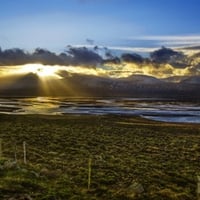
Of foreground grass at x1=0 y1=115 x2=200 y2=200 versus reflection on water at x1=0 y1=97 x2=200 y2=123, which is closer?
foreground grass at x1=0 y1=115 x2=200 y2=200

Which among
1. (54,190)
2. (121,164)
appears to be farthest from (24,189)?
(121,164)

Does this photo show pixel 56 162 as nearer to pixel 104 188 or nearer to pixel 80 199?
pixel 104 188

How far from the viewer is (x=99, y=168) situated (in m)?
23.2

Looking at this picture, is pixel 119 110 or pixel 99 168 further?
pixel 119 110

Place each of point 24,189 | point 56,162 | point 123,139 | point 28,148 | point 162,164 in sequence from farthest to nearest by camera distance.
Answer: point 123,139, point 28,148, point 162,164, point 56,162, point 24,189

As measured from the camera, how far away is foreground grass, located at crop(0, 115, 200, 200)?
16609 mm

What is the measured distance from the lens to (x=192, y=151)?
32.7 meters

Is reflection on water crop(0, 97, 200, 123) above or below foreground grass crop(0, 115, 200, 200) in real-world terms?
below

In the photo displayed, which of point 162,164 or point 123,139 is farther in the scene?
point 123,139

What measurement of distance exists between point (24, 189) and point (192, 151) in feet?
66.3

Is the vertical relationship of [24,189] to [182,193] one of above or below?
above

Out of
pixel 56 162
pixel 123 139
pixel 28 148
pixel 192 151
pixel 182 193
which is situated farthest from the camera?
pixel 123 139

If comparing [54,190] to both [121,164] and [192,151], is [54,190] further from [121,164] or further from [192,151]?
[192,151]

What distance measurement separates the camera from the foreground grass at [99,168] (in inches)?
654
